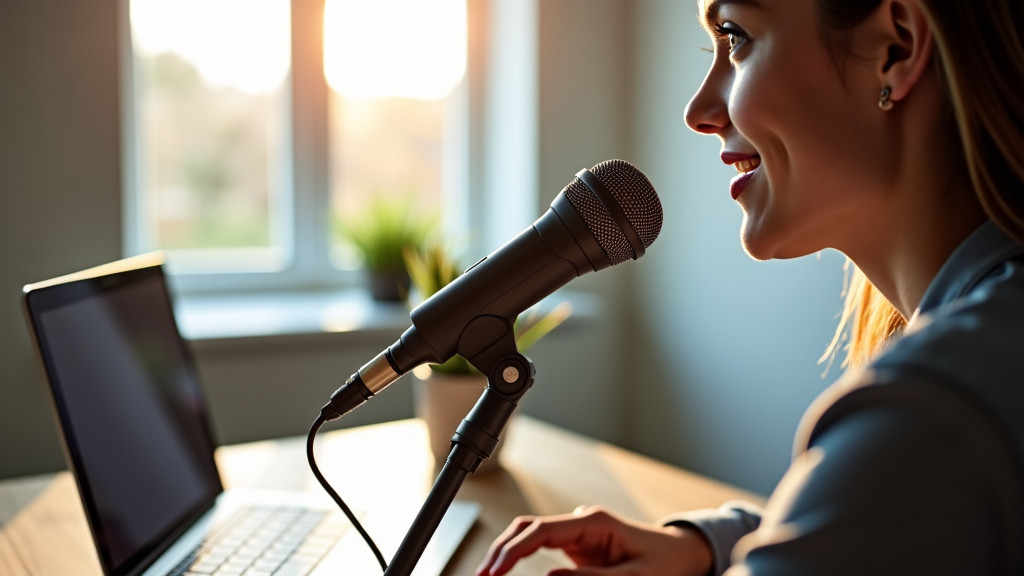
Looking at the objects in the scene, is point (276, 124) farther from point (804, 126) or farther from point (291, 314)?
point (804, 126)

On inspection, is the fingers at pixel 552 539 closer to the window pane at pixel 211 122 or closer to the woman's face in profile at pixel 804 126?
the woman's face in profile at pixel 804 126

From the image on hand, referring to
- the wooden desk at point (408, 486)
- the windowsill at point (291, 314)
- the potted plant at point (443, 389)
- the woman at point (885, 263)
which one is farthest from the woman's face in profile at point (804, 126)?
the windowsill at point (291, 314)

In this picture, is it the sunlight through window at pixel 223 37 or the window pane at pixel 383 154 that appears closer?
the sunlight through window at pixel 223 37

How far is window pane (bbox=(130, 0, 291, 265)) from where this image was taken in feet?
8.13

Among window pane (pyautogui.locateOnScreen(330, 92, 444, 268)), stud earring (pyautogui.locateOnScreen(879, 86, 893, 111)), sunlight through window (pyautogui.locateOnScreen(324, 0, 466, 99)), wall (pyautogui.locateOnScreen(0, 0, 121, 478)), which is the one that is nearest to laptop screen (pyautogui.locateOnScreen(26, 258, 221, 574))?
stud earring (pyautogui.locateOnScreen(879, 86, 893, 111))

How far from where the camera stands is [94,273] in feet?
3.33

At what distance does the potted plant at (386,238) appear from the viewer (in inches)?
100

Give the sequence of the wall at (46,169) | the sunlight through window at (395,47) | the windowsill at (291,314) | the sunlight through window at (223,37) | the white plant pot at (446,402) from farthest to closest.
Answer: the sunlight through window at (395,47) < the sunlight through window at (223,37) < the windowsill at (291,314) < the wall at (46,169) < the white plant pot at (446,402)

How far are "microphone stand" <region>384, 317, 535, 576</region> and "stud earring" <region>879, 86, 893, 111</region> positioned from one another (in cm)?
36

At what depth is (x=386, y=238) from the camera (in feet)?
8.36

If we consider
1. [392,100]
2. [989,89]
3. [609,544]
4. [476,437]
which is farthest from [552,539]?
[392,100]

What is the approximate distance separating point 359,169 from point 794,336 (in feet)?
4.54

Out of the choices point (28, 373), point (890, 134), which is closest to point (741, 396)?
point (28, 373)

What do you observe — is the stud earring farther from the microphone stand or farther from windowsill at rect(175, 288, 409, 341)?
windowsill at rect(175, 288, 409, 341)
